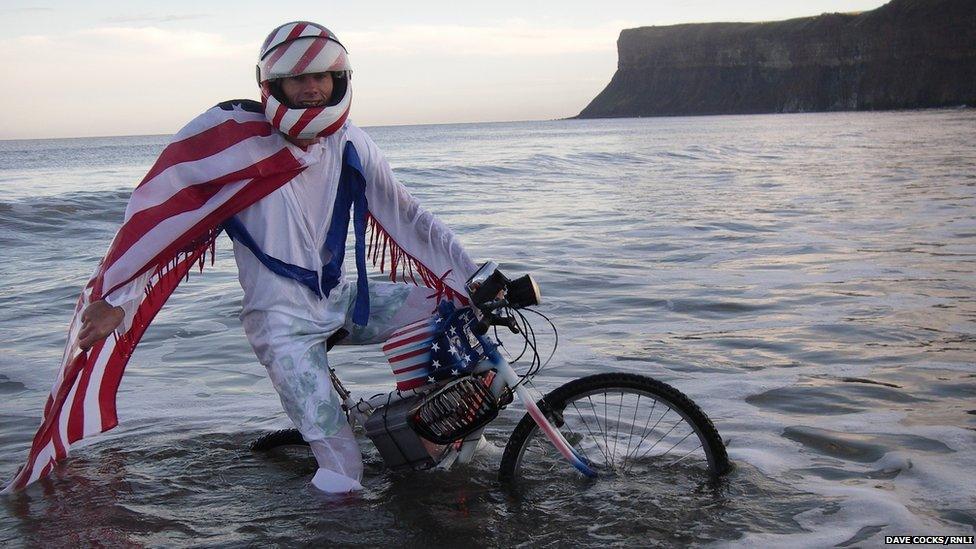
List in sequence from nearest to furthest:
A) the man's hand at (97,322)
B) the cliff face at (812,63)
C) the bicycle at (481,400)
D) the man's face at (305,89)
A: the man's hand at (97,322) → the man's face at (305,89) → the bicycle at (481,400) → the cliff face at (812,63)

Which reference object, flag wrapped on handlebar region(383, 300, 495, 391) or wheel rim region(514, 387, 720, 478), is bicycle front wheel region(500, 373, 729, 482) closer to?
wheel rim region(514, 387, 720, 478)

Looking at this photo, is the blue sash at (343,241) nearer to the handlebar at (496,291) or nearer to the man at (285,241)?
the man at (285,241)

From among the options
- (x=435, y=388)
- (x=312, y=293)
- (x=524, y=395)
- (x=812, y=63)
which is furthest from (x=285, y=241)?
(x=812, y=63)

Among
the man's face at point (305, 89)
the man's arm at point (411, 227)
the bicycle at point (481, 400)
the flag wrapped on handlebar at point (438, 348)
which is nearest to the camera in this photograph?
the man's face at point (305, 89)

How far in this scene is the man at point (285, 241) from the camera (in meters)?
3.63

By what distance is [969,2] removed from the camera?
117938 mm

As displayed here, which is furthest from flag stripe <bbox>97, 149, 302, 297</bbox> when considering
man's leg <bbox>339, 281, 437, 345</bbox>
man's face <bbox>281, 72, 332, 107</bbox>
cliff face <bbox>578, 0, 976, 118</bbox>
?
cliff face <bbox>578, 0, 976, 118</bbox>

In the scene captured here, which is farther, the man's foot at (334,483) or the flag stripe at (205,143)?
the man's foot at (334,483)

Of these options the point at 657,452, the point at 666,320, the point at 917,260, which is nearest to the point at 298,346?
the point at 657,452

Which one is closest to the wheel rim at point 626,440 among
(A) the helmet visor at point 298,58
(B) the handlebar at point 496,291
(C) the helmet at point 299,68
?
(B) the handlebar at point 496,291

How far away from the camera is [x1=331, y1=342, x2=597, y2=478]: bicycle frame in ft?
12.6

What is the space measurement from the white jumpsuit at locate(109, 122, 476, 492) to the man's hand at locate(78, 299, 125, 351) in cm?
5

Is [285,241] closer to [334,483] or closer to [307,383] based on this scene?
[307,383]

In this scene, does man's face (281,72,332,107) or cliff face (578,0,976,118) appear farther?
cliff face (578,0,976,118)
